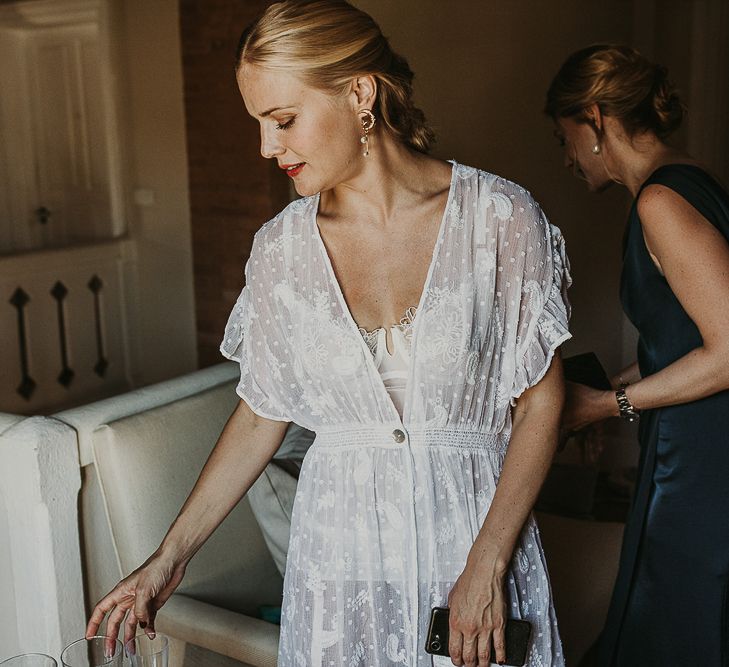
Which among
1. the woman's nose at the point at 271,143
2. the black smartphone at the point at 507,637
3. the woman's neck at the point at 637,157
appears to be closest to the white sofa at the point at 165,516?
the black smartphone at the point at 507,637

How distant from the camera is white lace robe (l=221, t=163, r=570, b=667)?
4.92 ft

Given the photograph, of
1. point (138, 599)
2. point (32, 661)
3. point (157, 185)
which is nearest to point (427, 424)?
point (138, 599)

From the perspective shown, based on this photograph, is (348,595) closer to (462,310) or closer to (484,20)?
(462,310)

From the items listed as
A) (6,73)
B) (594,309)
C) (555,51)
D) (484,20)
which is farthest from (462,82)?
(6,73)

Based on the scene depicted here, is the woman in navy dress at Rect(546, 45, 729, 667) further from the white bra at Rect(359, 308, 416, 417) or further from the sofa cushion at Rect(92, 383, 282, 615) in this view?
the sofa cushion at Rect(92, 383, 282, 615)

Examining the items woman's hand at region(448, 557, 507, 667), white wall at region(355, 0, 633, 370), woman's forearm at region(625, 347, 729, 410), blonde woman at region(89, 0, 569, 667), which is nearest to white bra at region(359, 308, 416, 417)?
blonde woman at region(89, 0, 569, 667)

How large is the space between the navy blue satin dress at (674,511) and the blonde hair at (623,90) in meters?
0.25

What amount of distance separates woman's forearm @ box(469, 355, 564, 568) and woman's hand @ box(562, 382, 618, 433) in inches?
21.6

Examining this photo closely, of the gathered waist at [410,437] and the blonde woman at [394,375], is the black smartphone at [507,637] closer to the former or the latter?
the blonde woman at [394,375]

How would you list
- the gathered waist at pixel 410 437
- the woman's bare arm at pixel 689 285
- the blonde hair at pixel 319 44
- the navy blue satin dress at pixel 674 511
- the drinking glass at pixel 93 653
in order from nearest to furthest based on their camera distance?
1. the drinking glass at pixel 93 653
2. the blonde hair at pixel 319 44
3. the gathered waist at pixel 410 437
4. the woman's bare arm at pixel 689 285
5. the navy blue satin dress at pixel 674 511

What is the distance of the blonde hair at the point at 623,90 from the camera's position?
7.25 ft

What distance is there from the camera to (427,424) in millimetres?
1513

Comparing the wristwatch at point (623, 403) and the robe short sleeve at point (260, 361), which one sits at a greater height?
the robe short sleeve at point (260, 361)

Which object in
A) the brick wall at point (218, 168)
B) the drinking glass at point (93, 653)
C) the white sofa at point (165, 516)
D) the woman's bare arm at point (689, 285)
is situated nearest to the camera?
the drinking glass at point (93, 653)
